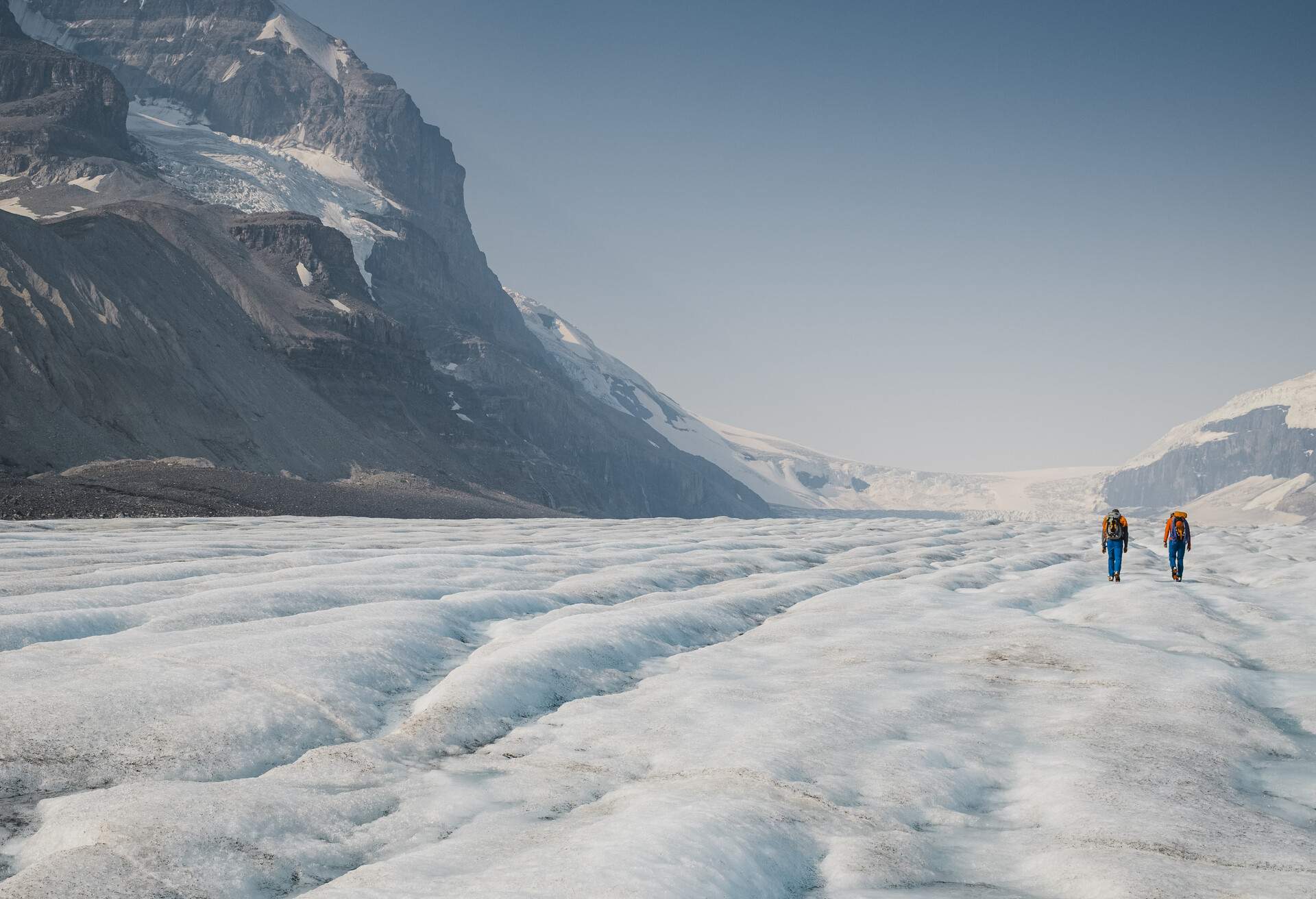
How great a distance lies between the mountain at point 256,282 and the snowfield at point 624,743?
48.3 meters

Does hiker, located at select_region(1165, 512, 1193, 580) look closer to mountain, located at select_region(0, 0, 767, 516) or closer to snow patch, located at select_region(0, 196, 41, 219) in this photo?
mountain, located at select_region(0, 0, 767, 516)

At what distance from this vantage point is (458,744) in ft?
24.8

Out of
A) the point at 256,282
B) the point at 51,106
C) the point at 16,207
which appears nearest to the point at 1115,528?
the point at 256,282

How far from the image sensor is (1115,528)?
22.2m

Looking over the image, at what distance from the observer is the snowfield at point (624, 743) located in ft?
16.6

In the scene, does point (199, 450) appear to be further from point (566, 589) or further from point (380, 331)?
point (566, 589)

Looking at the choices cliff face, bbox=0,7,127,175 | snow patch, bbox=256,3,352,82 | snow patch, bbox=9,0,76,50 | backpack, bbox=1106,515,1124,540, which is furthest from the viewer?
snow patch, bbox=256,3,352,82

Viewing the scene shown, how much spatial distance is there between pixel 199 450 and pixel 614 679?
6275cm

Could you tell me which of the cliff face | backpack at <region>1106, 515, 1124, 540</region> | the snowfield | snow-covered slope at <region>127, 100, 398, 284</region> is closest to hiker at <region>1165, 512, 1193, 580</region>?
backpack at <region>1106, 515, 1124, 540</region>

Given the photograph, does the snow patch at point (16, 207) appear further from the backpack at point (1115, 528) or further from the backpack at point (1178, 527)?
the backpack at point (1178, 527)

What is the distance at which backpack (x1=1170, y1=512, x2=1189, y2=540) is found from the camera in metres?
22.6

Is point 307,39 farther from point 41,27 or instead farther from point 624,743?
point 624,743

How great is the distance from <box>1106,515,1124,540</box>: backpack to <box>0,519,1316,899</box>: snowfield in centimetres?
585

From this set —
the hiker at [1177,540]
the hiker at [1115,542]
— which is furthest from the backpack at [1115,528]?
the hiker at [1177,540]
